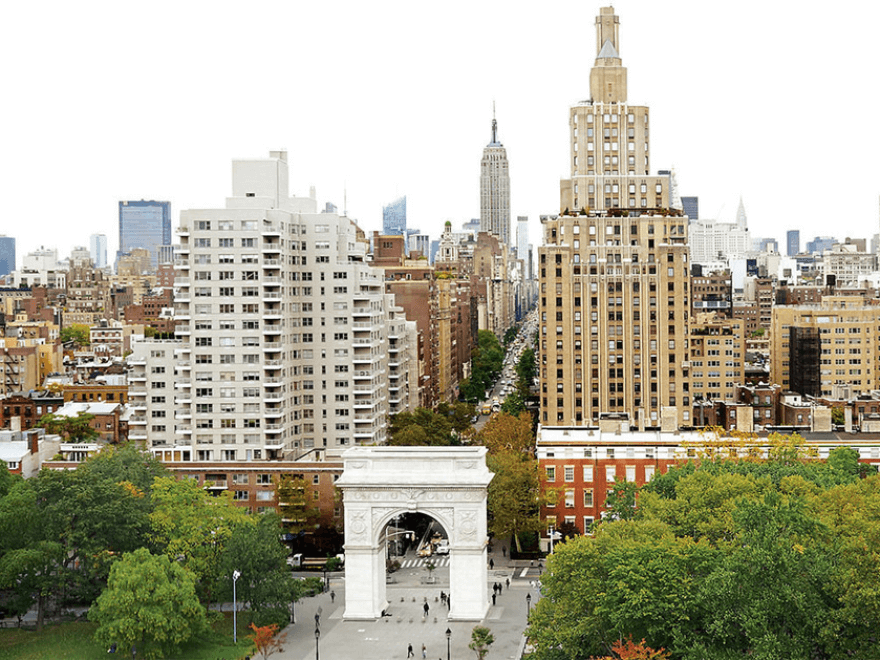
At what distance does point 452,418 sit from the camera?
163m

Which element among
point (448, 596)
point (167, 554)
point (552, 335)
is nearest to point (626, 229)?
point (552, 335)

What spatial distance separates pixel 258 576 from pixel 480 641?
18.3 metres

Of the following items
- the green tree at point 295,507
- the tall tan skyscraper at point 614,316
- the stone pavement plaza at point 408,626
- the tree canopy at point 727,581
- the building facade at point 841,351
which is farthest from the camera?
the building facade at point 841,351

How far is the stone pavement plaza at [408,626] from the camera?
299ft

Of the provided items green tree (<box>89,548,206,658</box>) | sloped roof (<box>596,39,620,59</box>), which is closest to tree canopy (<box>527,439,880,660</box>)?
green tree (<box>89,548,206,658</box>)

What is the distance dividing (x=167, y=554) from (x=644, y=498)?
36.1 m

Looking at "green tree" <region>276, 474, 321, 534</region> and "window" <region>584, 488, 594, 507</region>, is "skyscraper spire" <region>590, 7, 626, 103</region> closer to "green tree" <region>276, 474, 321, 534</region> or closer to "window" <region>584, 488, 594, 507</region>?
Result: "window" <region>584, 488, 594, 507</region>

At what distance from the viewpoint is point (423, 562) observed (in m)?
122

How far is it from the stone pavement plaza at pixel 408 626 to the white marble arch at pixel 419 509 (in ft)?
6.22

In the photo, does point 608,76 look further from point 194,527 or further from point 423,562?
point 194,527

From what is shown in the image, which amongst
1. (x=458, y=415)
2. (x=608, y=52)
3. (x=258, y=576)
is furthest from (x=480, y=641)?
(x=608, y=52)

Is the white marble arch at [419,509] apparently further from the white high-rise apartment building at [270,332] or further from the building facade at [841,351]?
the building facade at [841,351]

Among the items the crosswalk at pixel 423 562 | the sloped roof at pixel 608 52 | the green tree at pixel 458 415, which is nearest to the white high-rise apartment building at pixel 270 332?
the crosswalk at pixel 423 562

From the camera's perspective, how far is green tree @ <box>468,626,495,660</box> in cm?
8831
